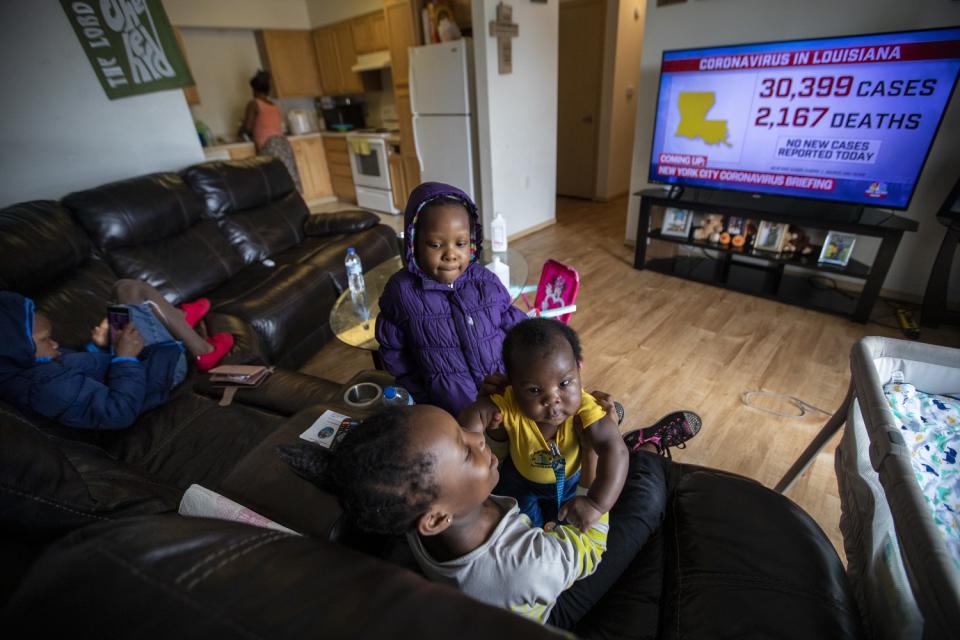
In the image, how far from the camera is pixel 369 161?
525 cm

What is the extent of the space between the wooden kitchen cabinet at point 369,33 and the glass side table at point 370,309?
3.80 metres

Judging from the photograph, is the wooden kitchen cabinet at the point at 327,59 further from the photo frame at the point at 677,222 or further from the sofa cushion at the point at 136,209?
the photo frame at the point at 677,222

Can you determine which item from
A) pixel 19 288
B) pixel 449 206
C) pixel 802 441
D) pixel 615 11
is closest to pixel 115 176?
pixel 19 288

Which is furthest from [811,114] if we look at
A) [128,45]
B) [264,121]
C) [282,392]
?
[264,121]

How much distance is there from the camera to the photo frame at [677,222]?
3.09 metres

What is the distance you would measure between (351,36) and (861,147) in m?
5.38

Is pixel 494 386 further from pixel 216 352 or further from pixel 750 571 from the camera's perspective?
pixel 216 352

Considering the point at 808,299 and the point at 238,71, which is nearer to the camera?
the point at 808,299

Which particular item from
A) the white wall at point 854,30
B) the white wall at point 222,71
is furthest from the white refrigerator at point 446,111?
the white wall at point 222,71

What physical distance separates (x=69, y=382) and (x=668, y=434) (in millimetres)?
1996

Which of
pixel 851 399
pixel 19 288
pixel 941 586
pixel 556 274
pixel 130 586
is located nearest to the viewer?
pixel 130 586

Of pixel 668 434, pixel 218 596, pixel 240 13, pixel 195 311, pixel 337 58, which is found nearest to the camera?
pixel 218 596

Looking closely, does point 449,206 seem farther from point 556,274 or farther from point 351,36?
point 351,36

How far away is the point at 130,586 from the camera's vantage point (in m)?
0.34
